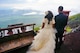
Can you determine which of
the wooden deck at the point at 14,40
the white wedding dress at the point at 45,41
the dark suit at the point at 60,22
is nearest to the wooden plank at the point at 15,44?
the wooden deck at the point at 14,40

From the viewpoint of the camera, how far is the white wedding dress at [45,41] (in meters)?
10.7

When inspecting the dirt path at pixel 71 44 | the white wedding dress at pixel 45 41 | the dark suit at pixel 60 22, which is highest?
the dark suit at pixel 60 22

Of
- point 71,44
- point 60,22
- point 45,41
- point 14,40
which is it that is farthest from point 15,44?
point 71,44

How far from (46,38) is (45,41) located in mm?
142

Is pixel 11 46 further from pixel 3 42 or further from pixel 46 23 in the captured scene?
pixel 46 23

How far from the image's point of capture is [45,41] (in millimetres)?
10969

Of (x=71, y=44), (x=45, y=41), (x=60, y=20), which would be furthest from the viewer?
(x=71, y=44)

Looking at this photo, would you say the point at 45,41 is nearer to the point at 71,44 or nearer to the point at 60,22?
the point at 60,22

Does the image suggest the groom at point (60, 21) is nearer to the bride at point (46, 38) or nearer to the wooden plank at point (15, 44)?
the bride at point (46, 38)

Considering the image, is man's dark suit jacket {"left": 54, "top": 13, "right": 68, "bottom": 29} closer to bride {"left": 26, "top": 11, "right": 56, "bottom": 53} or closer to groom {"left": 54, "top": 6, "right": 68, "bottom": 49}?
groom {"left": 54, "top": 6, "right": 68, "bottom": 49}

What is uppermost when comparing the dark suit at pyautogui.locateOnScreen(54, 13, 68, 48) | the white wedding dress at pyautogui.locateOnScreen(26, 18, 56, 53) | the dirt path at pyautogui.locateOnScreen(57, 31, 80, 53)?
the dark suit at pyautogui.locateOnScreen(54, 13, 68, 48)

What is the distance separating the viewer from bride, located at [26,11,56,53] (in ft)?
35.0

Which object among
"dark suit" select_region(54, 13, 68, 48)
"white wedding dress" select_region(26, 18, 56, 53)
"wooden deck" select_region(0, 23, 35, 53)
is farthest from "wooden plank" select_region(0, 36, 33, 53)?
"dark suit" select_region(54, 13, 68, 48)

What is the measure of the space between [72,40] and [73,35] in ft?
4.14
